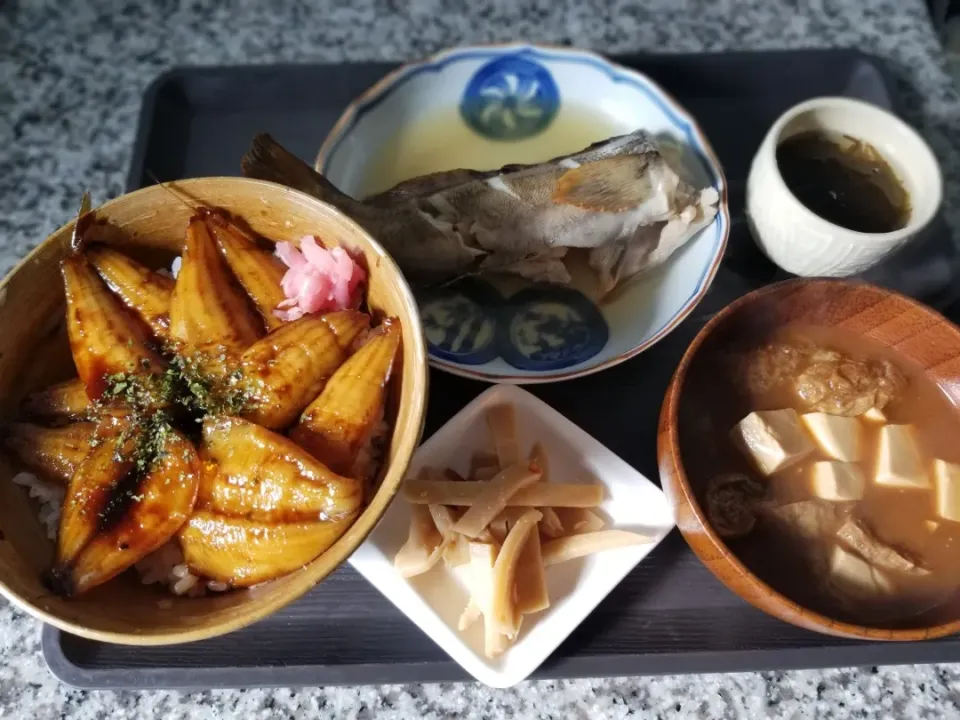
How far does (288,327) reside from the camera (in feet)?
2.85

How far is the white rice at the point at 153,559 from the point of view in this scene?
81cm

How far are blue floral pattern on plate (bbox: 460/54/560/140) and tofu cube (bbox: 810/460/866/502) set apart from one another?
76cm

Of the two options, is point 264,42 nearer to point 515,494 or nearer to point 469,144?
point 469,144

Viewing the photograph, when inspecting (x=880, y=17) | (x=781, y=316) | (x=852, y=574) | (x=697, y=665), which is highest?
Answer: (x=880, y=17)

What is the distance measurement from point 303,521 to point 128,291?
369 millimetres

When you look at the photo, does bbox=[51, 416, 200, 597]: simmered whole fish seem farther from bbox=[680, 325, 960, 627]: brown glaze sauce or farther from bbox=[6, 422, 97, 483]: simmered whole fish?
bbox=[680, 325, 960, 627]: brown glaze sauce

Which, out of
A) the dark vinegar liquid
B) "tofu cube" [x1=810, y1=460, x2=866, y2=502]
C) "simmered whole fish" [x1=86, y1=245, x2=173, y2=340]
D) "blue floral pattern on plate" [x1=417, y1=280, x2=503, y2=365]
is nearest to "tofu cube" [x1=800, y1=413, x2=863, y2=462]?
"tofu cube" [x1=810, y1=460, x2=866, y2=502]

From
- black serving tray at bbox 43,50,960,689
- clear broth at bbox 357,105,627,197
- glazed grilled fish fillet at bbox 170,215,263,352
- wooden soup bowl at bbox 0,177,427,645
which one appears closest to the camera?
wooden soup bowl at bbox 0,177,427,645

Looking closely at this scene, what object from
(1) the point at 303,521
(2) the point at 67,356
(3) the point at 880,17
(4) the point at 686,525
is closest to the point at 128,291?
(2) the point at 67,356

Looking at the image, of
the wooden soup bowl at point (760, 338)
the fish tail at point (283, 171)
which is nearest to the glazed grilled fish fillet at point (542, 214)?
the fish tail at point (283, 171)

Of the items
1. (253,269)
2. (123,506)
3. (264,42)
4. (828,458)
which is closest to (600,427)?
(828,458)

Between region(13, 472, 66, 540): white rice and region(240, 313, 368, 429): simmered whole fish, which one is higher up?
region(240, 313, 368, 429): simmered whole fish

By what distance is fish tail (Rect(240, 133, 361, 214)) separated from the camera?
3.71 ft

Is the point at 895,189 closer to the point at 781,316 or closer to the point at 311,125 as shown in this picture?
the point at 781,316
